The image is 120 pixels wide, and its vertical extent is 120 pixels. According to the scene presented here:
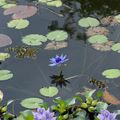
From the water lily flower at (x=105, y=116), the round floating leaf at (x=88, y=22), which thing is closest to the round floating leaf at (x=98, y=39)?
the round floating leaf at (x=88, y=22)

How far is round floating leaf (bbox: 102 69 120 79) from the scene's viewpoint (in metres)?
2.33

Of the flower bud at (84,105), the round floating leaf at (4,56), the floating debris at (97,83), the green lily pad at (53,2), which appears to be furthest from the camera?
the green lily pad at (53,2)

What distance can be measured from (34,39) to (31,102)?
2.15 feet

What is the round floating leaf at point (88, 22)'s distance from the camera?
2809mm

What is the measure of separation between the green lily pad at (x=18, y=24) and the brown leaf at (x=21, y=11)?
2.1 inches

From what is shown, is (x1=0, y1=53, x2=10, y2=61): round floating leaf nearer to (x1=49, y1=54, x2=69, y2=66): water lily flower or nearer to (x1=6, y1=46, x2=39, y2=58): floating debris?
(x1=6, y1=46, x2=39, y2=58): floating debris

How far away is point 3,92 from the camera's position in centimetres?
229

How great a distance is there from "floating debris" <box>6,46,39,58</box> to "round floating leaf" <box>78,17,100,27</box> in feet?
1.39

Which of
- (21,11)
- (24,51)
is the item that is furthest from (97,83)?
(21,11)

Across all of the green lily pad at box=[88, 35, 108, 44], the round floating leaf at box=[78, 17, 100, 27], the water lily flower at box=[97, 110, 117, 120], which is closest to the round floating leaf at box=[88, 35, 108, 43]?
the green lily pad at box=[88, 35, 108, 44]

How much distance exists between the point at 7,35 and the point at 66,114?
38.5 inches

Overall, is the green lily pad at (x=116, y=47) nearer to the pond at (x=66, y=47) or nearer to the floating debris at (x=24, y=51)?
the pond at (x=66, y=47)

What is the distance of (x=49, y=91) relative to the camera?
224 cm

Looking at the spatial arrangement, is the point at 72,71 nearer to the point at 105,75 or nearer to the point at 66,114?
the point at 105,75
